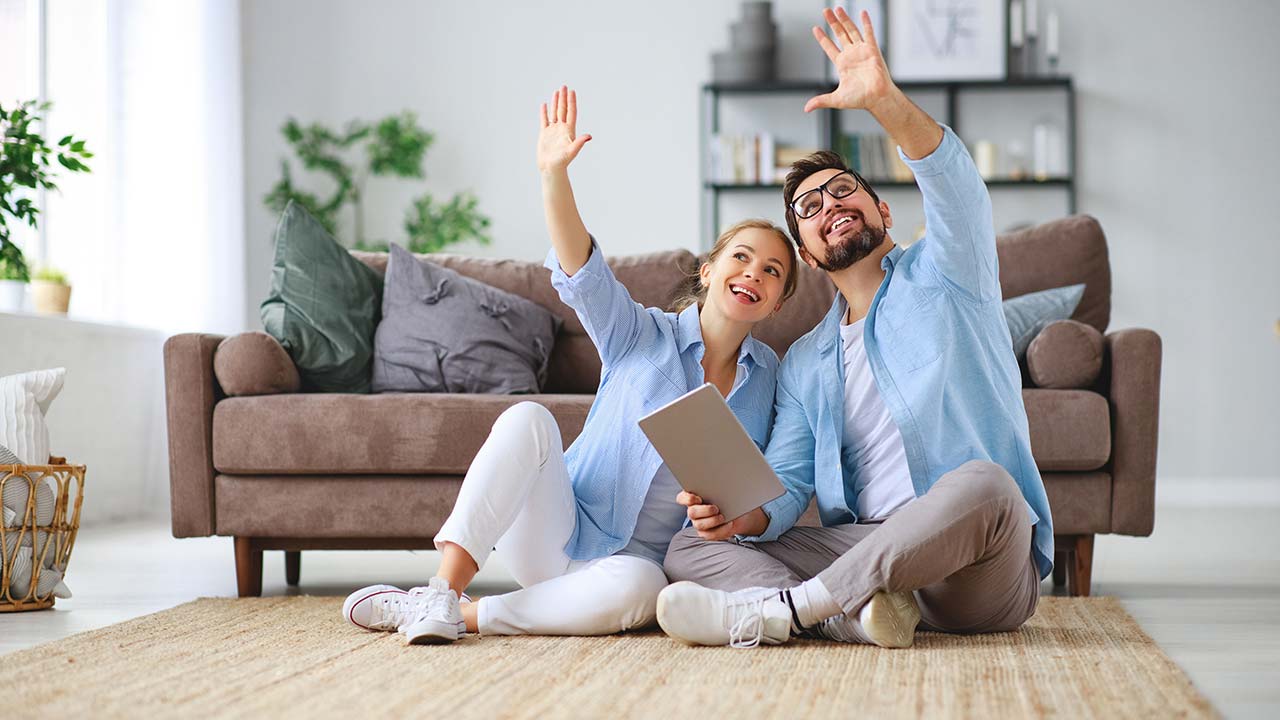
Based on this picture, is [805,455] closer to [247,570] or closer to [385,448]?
[385,448]

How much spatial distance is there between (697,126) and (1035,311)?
10.6 ft

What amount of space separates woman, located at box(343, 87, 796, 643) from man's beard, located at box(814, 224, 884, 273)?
0.29 feet

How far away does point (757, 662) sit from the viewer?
5.48 ft

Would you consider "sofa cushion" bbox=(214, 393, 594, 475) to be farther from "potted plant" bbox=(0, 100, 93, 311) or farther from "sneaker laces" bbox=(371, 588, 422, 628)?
"potted plant" bbox=(0, 100, 93, 311)

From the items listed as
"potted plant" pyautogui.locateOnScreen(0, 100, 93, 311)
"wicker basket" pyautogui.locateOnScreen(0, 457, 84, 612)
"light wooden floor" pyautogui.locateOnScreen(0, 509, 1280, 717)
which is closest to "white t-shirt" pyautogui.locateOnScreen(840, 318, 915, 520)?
"light wooden floor" pyautogui.locateOnScreen(0, 509, 1280, 717)

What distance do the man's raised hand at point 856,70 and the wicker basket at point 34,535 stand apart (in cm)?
157

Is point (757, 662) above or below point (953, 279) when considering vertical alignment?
below

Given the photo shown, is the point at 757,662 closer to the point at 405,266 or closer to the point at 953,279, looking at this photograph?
the point at 953,279

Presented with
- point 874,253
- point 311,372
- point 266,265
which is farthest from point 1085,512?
point 266,265

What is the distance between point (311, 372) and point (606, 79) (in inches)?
134

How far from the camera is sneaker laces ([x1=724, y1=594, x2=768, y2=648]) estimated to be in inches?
69.8

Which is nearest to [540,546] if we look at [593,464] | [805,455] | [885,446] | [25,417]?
[593,464]

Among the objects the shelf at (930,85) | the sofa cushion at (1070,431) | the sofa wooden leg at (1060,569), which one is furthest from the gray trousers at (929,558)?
the shelf at (930,85)

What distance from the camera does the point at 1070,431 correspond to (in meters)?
2.56
